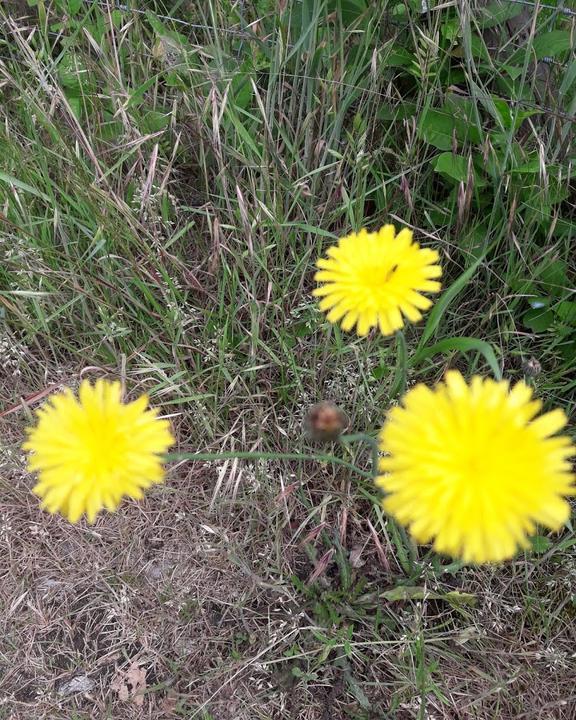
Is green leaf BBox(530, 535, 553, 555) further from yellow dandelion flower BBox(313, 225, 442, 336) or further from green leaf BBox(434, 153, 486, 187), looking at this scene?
green leaf BBox(434, 153, 486, 187)

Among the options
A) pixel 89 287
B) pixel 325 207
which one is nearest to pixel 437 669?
pixel 325 207

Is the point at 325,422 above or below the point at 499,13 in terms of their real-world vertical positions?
below

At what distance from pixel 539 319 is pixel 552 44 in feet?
2.41

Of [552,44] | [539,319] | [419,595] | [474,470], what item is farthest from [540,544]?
[552,44]

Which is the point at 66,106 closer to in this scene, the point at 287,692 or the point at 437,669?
the point at 287,692

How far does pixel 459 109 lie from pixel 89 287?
121cm

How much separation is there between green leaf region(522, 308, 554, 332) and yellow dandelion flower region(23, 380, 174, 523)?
1227mm

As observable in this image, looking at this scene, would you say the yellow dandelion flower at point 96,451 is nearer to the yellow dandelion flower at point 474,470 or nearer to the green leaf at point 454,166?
the yellow dandelion flower at point 474,470

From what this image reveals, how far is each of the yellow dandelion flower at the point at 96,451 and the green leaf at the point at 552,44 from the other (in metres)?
1.36

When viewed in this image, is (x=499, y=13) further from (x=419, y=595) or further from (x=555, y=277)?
(x=419, y=595)

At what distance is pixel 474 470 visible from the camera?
0.83 m

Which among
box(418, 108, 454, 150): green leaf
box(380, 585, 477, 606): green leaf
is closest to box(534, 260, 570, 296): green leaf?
box(418, 108, 454, 150): green leaf

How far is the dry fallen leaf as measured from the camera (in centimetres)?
157

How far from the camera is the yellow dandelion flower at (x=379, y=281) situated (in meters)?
1.02
